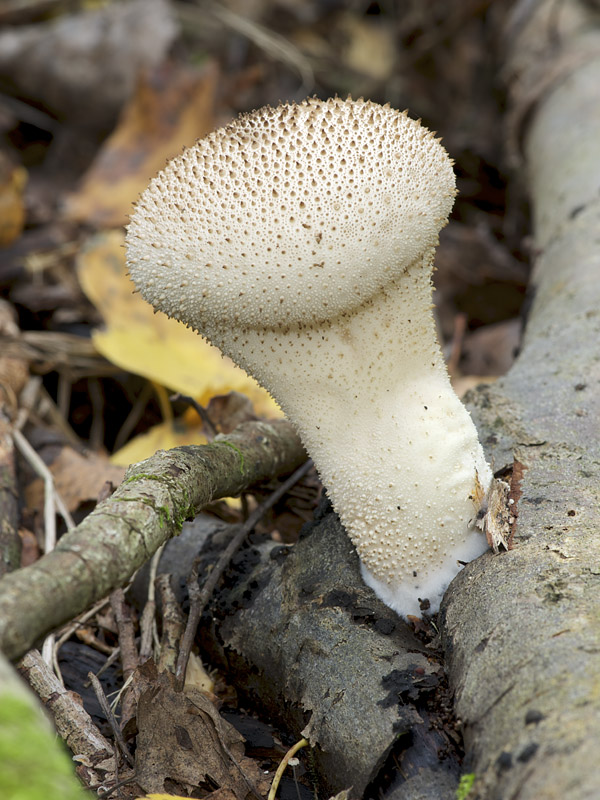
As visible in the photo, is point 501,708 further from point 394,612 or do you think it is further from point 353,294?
point 353,294

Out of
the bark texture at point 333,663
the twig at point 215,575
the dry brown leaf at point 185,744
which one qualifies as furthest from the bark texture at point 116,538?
the dry brown leaf at point 185,744

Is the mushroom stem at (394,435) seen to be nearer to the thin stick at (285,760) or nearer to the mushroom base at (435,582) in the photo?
the mushroom base at (435,582)

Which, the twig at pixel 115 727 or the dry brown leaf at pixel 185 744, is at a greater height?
the dry brown leaf at pixel 185 744

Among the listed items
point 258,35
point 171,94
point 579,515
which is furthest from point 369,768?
point 258,35

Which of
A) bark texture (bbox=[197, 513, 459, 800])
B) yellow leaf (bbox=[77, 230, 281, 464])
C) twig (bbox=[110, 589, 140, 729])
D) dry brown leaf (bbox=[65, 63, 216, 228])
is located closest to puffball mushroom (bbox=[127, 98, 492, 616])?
bark texture (bbox=[197, 513, 459, 800])

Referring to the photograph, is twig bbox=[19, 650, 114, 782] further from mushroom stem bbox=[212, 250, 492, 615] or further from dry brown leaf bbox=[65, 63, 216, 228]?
dry brown leaf bbox=[65, 63, 216, 228]
